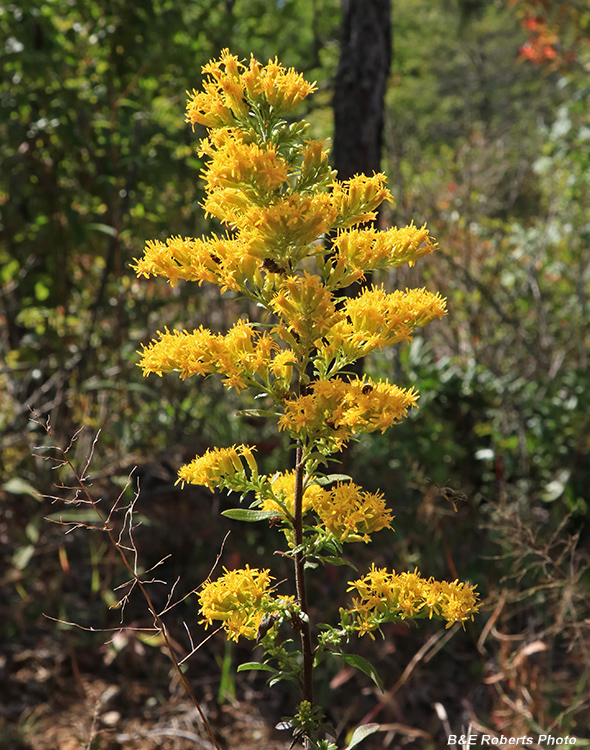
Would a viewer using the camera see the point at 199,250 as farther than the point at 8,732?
No

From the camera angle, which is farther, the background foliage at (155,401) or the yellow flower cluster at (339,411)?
the background foliage at (155,401)

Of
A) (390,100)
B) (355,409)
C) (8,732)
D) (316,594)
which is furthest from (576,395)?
(390,100)

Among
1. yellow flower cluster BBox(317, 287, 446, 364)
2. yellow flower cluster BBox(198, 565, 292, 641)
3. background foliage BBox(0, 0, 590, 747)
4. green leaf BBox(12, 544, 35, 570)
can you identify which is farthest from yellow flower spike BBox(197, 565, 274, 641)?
green leaf BBox(12, 544, 35, 570)

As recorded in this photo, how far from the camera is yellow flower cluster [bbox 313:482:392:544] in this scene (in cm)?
126

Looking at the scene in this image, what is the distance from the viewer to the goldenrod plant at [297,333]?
1.19 m

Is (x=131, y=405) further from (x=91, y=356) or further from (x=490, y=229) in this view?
(x=490, y=229)

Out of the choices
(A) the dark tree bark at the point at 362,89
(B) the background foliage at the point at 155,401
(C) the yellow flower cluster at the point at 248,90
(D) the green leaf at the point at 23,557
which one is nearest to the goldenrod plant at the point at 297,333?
(C) the yellow flower cluster at the point at 248,90

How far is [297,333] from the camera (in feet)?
4.21

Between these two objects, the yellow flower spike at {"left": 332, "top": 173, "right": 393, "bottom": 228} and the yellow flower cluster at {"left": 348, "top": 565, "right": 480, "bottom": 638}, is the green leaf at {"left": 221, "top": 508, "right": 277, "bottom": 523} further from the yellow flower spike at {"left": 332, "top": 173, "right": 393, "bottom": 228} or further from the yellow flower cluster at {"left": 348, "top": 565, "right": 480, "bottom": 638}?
the yellow flower spike at {"left": 332, "top": 173, "right": 393, "bottom": 228}

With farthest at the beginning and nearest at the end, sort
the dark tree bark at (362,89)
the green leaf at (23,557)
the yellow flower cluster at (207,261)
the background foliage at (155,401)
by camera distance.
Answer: the dark tree bark at (362,89)
the background foliage at (155,401)
the green leaf at (23,557)
the yellow flower cluster at (207,261)

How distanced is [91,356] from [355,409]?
2750mm

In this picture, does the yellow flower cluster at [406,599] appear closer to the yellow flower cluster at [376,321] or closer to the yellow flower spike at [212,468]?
the yellow flower spike at [212,468]

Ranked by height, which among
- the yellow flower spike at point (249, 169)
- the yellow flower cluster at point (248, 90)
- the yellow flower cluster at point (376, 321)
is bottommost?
the yellow flower cluster at point (376, 321)

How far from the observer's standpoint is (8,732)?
2.60 m
